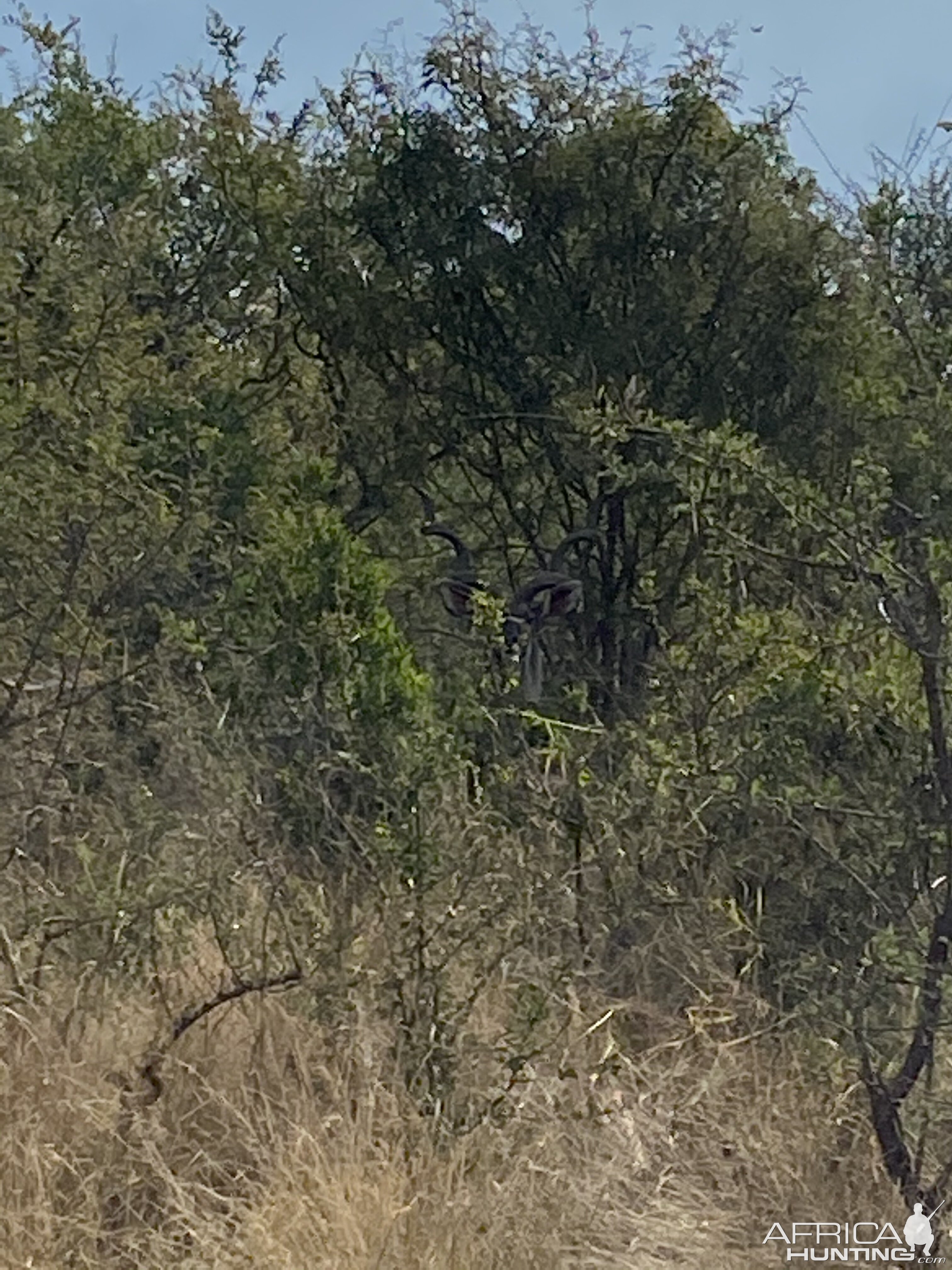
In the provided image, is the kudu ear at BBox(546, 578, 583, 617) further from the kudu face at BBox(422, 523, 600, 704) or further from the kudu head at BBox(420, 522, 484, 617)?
the kudu head at BBox(420, 522, 484, 617)

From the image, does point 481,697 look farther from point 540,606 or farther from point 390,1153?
point 390,1153

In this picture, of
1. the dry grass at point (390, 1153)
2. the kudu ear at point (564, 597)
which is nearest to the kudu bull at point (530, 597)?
the kudu ear at point (564, 597)

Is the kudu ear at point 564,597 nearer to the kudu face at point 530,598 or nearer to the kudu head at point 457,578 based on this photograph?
the kudu face at point 530,598

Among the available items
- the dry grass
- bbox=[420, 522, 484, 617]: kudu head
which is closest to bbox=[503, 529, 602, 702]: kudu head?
bbox=[420, 522, 484, 617]: kudu head

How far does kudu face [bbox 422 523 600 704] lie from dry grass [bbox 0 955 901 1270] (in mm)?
2339

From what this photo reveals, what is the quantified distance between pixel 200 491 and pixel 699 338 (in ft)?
8.67

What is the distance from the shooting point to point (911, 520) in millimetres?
3457

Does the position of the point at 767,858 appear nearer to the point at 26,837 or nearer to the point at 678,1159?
the point at 678,1159

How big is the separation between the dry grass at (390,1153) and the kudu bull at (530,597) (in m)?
2.32

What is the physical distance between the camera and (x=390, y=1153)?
342 centimetres

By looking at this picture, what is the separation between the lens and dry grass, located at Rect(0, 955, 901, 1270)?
10.5 feet

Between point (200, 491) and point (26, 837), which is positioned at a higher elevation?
point (200, 491)

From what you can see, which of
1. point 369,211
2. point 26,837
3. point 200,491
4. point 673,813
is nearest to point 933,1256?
point 673,813

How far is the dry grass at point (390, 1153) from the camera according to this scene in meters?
3.19
